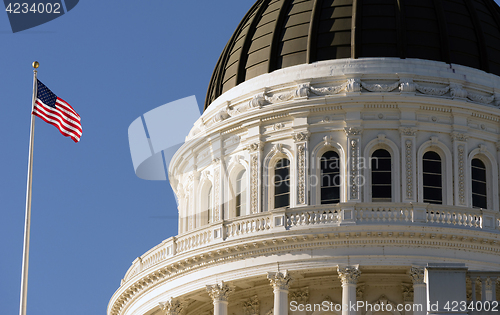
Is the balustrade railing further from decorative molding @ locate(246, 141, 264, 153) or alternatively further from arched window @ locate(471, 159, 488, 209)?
decorative molding @ locate(246, 141, 264, 153)

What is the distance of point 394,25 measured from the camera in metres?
55.3

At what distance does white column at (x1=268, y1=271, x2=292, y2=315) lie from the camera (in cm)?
4544

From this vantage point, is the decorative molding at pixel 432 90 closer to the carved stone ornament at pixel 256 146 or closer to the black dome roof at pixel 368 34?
the black dome roof at pixel 368 34

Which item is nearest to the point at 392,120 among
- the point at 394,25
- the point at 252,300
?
the point at 394,25

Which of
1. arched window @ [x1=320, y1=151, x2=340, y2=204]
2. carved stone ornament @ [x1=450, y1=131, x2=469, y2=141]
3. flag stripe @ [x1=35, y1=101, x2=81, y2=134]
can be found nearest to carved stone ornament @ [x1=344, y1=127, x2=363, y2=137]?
arched window @ [x1=320, y1=151, x2=340, y2=204]

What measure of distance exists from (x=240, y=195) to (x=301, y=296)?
6.95m

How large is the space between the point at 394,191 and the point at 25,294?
60.2ft

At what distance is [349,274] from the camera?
45156 millimetres

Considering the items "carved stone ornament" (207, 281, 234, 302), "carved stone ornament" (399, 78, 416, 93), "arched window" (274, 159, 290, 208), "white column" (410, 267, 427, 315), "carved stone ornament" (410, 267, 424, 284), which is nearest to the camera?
"white column" (410, 267, 427, 315)

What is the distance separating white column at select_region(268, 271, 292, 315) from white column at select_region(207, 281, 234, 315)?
208 centimetres

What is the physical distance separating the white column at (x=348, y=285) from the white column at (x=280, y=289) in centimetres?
201

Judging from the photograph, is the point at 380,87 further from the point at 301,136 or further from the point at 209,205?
the point at 209,205

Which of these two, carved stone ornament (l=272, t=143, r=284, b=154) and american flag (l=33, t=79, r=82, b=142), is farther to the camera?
carved stone ornament (l=272, t=143, r=284, b=154)

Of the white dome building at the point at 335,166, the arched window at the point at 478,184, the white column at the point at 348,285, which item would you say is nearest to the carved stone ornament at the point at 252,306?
the white dome building at the point at 335,166
